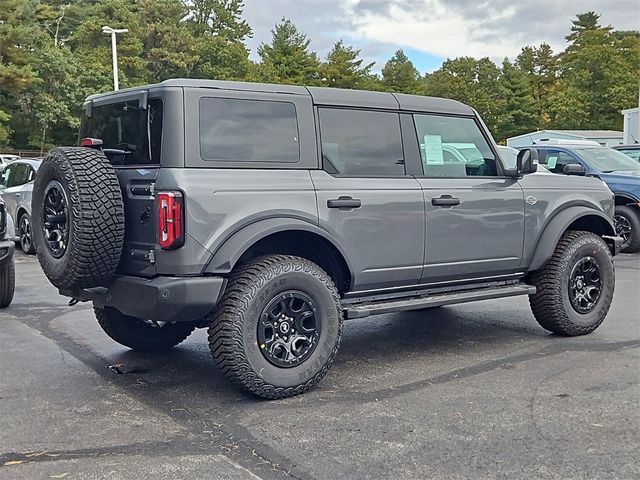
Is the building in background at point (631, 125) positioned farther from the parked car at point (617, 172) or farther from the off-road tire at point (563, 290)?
the off-road tire at point (563, 290)

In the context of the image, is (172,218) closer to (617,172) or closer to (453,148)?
(453,148)

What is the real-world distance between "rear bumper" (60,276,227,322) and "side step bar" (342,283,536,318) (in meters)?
1.05

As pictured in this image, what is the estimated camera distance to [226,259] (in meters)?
4.28

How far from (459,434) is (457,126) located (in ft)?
8.86

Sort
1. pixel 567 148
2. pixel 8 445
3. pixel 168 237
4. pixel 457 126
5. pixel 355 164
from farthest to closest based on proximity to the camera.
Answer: pixel 567 148
pixel 457 126
pixel 355 164
pixel 168 237
pixel 8 445

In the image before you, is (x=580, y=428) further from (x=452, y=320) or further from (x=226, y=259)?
(x=452, y=320)

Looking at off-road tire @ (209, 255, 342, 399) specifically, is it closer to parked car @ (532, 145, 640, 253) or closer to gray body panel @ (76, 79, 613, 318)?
gray body panel @ (76, 79, 613, 318)

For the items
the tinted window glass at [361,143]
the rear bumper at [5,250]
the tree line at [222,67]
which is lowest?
the rear bumper at [5,250]

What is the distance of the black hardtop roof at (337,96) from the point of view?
448 cm

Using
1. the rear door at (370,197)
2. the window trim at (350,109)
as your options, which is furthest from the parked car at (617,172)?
the rear door at (370,197)

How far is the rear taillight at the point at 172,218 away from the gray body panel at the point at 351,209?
0.04 metres

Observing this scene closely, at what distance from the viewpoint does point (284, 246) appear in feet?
15.9

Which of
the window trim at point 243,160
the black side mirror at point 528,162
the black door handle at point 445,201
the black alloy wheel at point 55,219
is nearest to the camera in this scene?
the window trim at point 243,160

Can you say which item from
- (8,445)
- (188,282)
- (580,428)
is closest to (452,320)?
(580,428)
